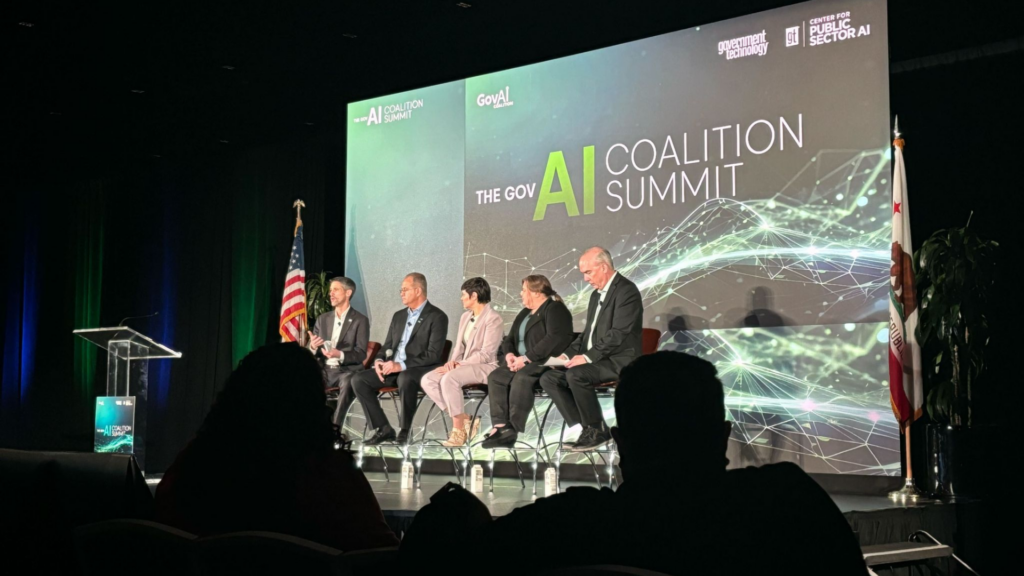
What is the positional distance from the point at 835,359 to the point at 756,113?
1.63 m

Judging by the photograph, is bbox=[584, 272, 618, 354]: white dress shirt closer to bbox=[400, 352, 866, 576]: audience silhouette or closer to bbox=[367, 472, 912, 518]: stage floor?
bbox=[367, 472, 912, 518]: stage floor

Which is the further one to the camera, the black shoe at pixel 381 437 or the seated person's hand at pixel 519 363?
the black shoe at pixel 381 437

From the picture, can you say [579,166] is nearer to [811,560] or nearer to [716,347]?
[716,347]

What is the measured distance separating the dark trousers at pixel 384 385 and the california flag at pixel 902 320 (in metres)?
2.90

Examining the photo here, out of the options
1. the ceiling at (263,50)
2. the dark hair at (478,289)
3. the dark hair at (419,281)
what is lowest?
the dark hair at (478,289)

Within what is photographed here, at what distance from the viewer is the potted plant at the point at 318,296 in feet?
27.1

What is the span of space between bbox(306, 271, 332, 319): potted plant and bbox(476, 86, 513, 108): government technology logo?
2160 millimetres

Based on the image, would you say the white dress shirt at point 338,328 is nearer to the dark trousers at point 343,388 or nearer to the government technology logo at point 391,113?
the dark trousers at point 343,388

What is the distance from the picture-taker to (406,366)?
639 centimetres

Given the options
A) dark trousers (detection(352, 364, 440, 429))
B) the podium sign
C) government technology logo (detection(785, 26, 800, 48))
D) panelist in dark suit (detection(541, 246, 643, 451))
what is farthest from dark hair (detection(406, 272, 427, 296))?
government technology logo (detection(785, 26, 800, 48))

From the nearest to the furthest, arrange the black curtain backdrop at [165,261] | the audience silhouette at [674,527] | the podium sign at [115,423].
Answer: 1. the audience silhouette at [674,527]
2. the podium sign at [115,423]
3. the black curtain backdrop at [165,261]

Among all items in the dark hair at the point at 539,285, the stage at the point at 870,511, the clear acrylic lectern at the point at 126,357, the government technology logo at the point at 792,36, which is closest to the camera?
the stage at the point at 870,511

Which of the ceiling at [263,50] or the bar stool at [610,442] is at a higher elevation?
the ceiling at [263,50]

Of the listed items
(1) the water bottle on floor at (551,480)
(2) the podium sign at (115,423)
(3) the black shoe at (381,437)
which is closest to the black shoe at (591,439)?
(1) the water bottle on floor at (551,480)
